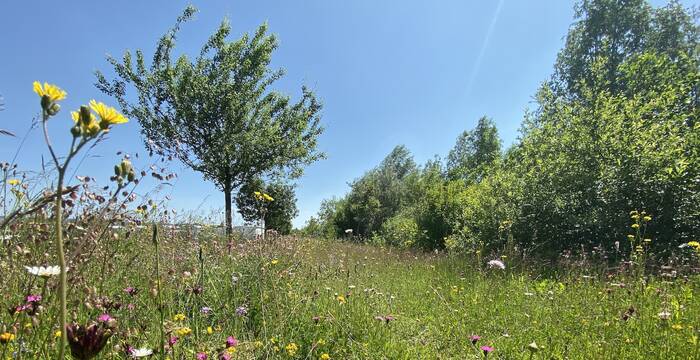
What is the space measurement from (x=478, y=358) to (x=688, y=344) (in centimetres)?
136

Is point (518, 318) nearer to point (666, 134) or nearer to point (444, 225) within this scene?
point (666, 134)

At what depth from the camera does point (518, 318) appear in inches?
133

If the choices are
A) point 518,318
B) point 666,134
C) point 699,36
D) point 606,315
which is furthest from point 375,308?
point 699,36

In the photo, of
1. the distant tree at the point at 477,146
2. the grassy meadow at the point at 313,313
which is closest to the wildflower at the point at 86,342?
the grassy meadow at the point at 313,313

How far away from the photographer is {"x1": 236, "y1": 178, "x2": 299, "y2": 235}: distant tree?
14691mm

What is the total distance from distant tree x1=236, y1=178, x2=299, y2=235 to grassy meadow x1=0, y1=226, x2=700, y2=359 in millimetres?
9746

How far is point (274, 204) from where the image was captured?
19.0 m

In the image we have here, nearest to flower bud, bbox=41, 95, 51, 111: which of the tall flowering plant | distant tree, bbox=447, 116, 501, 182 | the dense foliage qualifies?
the tall flowering plant

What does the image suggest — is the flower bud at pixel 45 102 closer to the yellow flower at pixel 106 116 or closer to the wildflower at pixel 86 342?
the yellow flower at pixel 106 116

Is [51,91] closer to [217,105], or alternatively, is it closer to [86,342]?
[86,342]

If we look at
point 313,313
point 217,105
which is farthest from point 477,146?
point 313,313

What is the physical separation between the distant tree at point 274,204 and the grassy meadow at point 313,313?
9.75 metres

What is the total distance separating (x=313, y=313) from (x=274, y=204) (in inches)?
649

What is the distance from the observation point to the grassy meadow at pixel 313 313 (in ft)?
6.23
